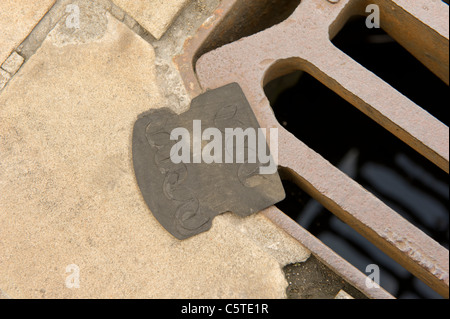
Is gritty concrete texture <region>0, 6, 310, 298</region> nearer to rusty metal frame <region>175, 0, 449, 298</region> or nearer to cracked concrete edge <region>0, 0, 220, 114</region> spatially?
cracked concrete edge <region>0, 0, 220, 114</region>

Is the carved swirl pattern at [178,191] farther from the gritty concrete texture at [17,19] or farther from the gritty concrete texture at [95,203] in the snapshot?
the gritty concrete texture at [17,19]

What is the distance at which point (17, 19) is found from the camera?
201 centimetres

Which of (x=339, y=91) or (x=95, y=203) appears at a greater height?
(x=339, y=91)

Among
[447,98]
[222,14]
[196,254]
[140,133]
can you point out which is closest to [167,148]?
[140,133]

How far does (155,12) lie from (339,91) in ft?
2.99

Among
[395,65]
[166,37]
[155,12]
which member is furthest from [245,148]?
[395,65]

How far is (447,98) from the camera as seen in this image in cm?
255

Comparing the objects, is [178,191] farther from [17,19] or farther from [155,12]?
[17,19]

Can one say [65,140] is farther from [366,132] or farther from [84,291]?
[366,132]

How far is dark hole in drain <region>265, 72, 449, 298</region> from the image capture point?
243 cm

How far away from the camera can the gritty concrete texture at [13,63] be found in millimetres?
2016

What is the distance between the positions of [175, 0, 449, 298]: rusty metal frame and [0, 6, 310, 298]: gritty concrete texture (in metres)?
0.22

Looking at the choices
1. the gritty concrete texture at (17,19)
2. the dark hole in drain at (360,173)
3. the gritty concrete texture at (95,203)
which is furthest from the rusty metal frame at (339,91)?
the gritty concrete texture at (17,19)

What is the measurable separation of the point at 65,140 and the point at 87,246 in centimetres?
48
